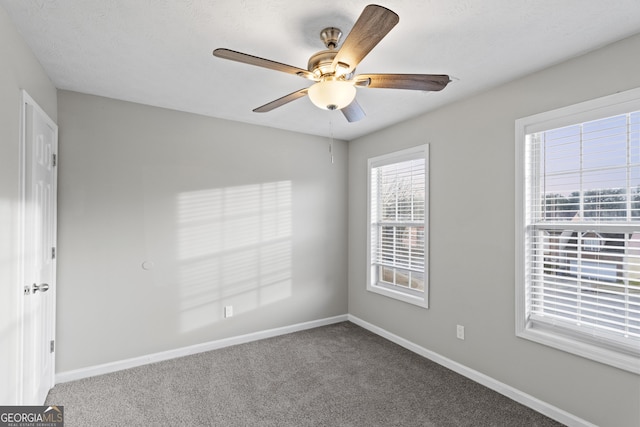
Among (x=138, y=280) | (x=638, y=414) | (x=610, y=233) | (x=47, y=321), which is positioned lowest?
(x=638, y=414)

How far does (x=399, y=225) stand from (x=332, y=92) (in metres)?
2.32

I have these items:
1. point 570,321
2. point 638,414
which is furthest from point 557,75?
point 638,414

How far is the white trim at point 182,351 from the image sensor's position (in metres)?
2.84

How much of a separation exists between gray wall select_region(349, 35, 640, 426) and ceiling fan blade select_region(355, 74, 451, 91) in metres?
1.09

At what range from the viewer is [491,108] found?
2703mm

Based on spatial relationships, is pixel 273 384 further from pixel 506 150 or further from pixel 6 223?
pixel 506 150

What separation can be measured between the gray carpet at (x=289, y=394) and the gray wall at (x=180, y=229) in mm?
383

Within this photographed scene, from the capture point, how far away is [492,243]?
2721 mm

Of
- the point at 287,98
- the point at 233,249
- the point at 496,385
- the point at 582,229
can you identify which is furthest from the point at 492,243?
the point at 233,249

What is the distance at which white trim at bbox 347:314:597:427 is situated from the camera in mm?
2220

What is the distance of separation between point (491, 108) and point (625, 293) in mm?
1567

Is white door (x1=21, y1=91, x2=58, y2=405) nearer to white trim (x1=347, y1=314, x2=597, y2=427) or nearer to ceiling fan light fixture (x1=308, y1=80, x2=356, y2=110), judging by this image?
ceiling fan light fixture (x1=308, y1=80, x2=356, y2=110)

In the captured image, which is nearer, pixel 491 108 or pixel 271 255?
pixel 491 108

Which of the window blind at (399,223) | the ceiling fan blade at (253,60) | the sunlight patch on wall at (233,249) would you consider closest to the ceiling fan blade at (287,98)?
the ceiling fan blade at (253,60)
